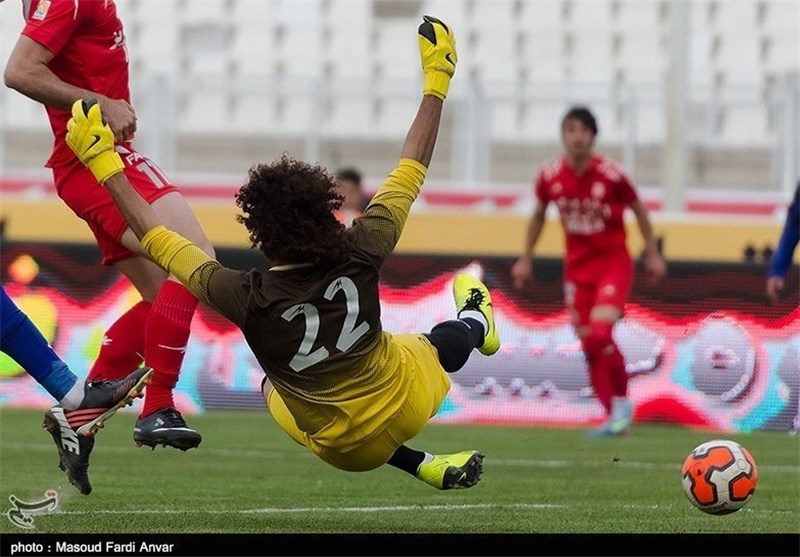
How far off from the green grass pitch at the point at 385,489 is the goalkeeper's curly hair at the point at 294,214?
1.14 meters

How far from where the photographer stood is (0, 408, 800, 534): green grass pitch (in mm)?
6301

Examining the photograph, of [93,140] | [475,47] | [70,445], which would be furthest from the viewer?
[475,47]

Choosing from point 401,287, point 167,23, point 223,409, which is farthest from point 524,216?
point 167,23

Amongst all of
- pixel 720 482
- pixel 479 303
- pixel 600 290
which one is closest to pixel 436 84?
pixel 479 303

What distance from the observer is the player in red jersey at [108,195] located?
646 centimetres

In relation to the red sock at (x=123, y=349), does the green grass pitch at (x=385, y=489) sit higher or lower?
lower

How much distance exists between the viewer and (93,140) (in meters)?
6.04

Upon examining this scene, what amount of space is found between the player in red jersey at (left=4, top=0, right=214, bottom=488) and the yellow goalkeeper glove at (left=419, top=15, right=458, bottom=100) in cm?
121

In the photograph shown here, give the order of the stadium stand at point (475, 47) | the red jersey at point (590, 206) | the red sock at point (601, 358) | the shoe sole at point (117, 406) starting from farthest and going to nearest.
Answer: the stadium stand at point (475, 47), the red jersey at point (590, 206), the red sock at point (601, 358), the shoe sole at point (117, 406)

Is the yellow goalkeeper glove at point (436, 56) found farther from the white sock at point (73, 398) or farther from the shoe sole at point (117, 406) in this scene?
the white sock at point (73, 398)

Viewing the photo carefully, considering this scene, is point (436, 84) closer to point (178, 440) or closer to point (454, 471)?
point (454, 471)

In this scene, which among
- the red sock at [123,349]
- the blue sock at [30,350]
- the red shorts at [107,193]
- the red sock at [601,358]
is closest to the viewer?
the blue sock at [30,350]

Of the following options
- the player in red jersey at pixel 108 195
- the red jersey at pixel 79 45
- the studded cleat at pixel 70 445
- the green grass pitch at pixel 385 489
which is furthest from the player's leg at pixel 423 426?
the red jersey at pixel 79 45

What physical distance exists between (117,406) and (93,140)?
1130mm
